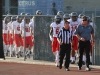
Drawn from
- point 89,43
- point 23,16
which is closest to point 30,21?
point 23,16

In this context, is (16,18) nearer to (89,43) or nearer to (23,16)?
(23,16)

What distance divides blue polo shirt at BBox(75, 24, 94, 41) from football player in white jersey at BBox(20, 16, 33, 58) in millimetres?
4641

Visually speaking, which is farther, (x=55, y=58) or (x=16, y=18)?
(x=16, y=18)

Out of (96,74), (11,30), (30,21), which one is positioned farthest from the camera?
(11,30)

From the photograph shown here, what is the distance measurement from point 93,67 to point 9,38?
6380mm

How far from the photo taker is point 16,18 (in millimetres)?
21109

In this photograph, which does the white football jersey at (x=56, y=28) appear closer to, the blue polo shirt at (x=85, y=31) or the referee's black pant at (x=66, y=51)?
the referee's black pant at (x=66, y=51)

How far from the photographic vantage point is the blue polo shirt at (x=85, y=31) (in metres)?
16.0

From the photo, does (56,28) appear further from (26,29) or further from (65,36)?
(26,29)

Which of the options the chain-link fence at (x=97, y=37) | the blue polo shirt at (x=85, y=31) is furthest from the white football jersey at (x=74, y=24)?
the blue polo shirt at (x=85, y=31)

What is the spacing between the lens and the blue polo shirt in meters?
16.0

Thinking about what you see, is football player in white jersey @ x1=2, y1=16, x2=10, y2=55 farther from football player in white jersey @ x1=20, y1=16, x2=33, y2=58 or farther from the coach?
the coach

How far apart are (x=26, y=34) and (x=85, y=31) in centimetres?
501

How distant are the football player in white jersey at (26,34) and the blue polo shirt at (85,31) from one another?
183 inches
